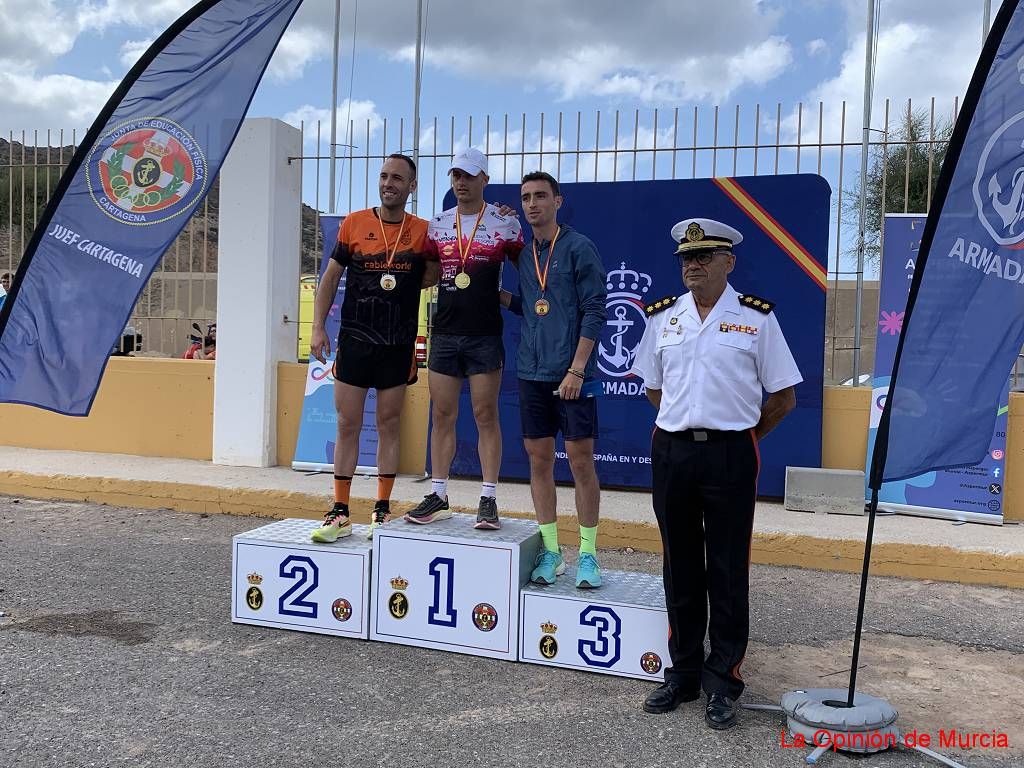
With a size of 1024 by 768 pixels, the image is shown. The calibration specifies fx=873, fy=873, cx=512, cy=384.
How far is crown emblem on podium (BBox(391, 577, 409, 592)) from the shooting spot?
13.9 feet

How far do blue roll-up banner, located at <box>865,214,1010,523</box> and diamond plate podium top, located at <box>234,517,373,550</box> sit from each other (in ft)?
13.8

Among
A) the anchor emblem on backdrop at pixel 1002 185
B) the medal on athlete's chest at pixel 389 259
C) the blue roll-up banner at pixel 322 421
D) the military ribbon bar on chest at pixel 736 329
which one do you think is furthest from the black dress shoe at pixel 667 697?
the blue roll-up banner at pixel 322 421

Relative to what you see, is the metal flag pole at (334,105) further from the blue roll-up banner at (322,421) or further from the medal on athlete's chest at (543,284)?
the medal on athlete's chest at (543,284)

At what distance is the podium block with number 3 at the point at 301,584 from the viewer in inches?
169

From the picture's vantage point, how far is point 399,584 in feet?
13.9

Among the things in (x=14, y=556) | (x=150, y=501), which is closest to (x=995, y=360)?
(x=14, y=556)

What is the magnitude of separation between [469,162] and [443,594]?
2135mm

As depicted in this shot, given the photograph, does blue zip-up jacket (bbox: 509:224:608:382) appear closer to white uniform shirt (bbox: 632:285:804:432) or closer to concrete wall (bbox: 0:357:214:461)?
white uniform shirt (bbox: 632:285:804:432)

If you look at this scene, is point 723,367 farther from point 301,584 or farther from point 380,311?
point 301,584

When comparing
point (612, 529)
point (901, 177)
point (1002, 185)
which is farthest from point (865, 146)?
point (1002, 185)

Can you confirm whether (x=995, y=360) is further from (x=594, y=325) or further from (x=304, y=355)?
(x=304, y=355)

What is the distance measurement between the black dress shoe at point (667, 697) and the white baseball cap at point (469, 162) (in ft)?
8.49


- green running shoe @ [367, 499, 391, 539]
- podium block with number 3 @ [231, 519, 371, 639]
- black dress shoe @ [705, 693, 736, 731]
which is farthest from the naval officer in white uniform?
green running shoe @ [367, 499, 391, 539]

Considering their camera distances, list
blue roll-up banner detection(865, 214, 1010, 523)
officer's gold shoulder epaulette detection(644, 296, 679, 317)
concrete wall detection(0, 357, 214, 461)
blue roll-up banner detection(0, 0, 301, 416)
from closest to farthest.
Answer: officer's gold shoulder epaulette detection(644, 296, 679, 317)
blue roll-up banner detection(0, 0, 301, 416)
blue roll-up banner detection(865, 214, 1010, 523)
concrete wall detection(0, 357, 214, 461)
